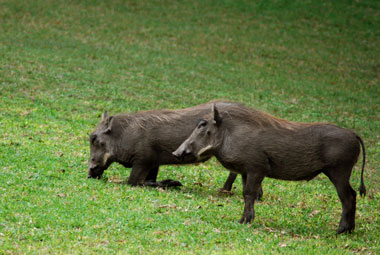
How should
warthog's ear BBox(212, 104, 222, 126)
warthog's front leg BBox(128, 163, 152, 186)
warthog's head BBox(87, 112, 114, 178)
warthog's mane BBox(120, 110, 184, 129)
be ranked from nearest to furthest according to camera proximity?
warthog's ear BBox(212, 104, 222, 126), warthog's front leg BBox(128, 163, 152, 186), warthog's head BBox(87, 112, 114, 178), warthog's mane BBox(120, 110, 184, 129)

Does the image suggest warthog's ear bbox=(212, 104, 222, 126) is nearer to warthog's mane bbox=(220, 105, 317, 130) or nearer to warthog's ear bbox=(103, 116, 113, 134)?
warthog's mane bbox=(220, 105, 317, 130)

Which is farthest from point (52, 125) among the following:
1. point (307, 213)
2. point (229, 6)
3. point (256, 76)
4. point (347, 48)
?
point (229, 6)

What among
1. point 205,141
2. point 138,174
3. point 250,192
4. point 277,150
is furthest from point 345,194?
point 138,174

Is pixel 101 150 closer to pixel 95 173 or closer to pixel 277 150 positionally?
pixel 95 173

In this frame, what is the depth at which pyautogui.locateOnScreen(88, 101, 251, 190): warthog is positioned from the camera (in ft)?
33.2

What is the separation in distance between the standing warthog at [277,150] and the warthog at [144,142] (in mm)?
1214

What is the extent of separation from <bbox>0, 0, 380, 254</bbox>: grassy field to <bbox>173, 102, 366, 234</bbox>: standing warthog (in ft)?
2.11

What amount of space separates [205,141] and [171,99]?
9.34 m

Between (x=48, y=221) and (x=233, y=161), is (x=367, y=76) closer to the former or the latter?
(x=233, y=161)

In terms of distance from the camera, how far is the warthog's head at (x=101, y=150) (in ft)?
33.6

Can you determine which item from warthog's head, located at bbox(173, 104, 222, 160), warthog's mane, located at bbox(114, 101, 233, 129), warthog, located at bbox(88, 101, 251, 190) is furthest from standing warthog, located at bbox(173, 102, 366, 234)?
warthog's mane, located at bbox(114, 101, 233, 129)

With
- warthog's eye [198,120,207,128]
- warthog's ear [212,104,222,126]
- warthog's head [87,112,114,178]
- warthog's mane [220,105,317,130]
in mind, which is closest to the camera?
warthog's mane [220,105,317,130]

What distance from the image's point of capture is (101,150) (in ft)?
34.0

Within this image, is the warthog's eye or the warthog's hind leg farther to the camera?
the warthog's eye
